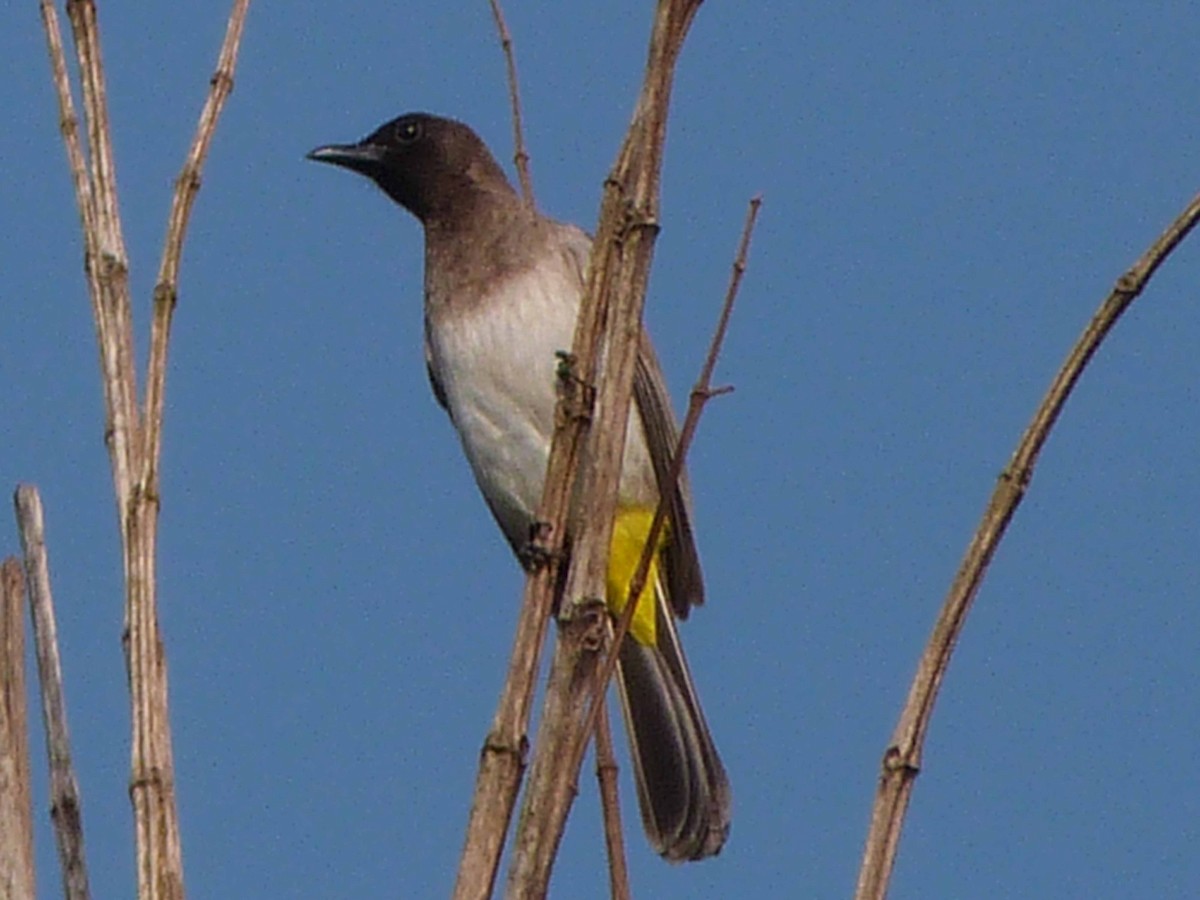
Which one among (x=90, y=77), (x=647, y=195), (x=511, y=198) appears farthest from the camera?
(x=511, y=198)

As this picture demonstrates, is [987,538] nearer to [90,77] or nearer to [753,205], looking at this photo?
[753,205]

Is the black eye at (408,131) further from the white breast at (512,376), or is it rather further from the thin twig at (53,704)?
the thin twig at (53,704)

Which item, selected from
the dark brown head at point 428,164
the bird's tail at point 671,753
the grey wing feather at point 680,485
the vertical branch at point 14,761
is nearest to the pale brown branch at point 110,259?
the vertical branch at point 14,761

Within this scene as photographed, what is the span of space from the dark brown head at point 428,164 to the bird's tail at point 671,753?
3.88ft

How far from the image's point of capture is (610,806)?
88.0 inches

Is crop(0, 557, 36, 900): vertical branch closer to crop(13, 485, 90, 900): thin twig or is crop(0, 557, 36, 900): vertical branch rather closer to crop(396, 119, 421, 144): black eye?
crop(13, 485, 90, 900): thin twig

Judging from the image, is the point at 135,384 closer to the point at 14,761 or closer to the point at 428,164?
the point at 14,761

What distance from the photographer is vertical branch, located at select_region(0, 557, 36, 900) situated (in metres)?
1.90

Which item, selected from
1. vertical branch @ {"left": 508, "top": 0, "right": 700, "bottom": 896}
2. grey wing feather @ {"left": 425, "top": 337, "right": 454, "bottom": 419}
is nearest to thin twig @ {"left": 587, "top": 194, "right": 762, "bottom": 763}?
vertical branch @ {"left": 508, "top": 0, "right": 700, "bottom": 896}

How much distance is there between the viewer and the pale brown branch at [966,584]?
189 cm

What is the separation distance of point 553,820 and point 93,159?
2.71ft

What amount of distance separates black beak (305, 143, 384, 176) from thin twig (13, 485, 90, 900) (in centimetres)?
357

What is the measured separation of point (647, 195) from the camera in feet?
6.68

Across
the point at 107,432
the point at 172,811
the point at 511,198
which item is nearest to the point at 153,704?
the point at 172,811
